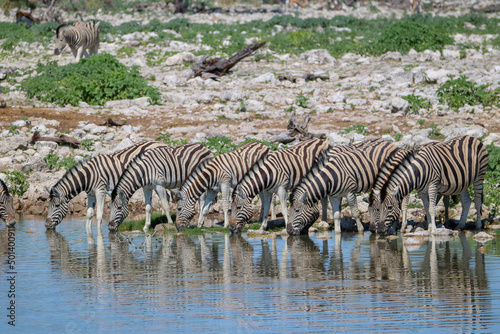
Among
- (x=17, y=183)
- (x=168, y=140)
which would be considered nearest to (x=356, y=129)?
(x=168, y=140)

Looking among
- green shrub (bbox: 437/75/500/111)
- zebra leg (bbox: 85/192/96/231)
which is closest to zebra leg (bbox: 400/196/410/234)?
zebra leg (bbox: 85/192/96/231)

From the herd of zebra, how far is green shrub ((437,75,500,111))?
6.76m

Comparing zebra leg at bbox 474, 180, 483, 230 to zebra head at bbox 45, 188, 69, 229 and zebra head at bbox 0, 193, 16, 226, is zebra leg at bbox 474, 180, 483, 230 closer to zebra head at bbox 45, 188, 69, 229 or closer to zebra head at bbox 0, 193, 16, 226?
zebra head at bbox 45, 188, 69, 229

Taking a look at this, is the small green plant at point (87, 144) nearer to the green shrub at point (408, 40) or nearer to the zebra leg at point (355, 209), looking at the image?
the zebra leg at point (355, 209)

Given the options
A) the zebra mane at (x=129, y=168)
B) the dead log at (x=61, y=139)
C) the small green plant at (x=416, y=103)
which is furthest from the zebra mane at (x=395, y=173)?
the dead log at (x=61, y=139)

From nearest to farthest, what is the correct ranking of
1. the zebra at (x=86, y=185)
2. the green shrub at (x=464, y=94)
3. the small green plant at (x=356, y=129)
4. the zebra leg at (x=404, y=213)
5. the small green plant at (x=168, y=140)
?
the zebra leg at (x=404, y=213) → the zebra at (x=86, y=185) → the small green plant at (x=168, y=140) → the small green plant at (x=356, y=129) → the green shrub at (x=464, y=94)

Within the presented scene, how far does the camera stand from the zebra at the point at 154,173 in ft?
48.4

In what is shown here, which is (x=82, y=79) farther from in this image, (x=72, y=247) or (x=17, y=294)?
(x=17, y=294)

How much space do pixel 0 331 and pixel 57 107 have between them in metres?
15.7

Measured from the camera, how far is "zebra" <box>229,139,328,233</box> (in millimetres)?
14062

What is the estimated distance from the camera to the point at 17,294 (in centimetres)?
974

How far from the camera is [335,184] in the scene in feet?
44.6

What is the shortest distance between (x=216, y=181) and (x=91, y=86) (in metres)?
9.97

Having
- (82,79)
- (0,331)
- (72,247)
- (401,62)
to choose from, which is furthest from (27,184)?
(401,62)
